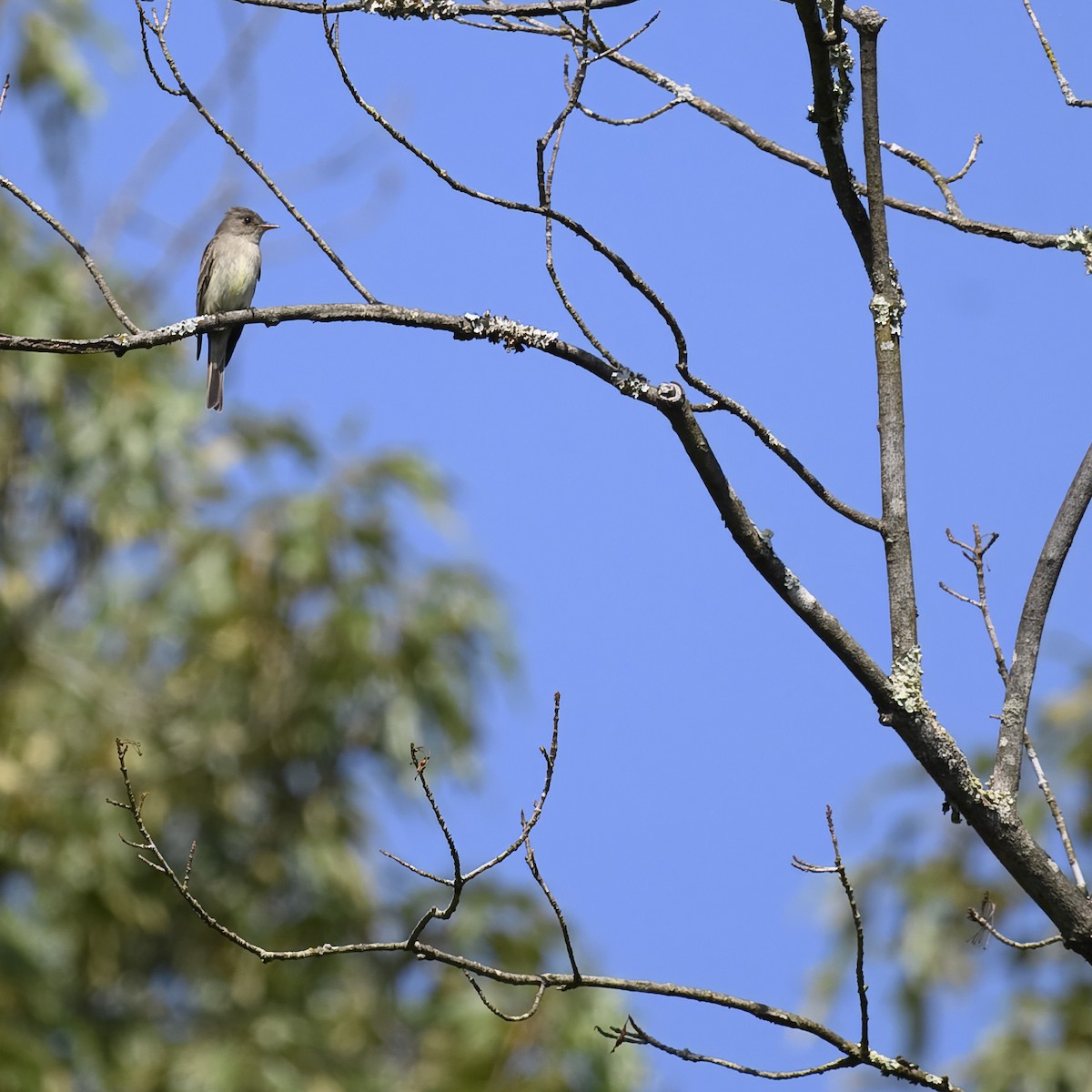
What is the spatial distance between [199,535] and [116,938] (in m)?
1.95

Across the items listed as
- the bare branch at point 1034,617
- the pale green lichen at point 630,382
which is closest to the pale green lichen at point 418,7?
the pale green lichen at point 630,382

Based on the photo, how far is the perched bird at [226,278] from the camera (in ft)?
25.0

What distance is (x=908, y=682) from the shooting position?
2576mm

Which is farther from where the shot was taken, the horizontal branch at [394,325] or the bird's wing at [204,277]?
the bird's wing at [204,277]

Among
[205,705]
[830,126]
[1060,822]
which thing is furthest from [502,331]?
[205,705]

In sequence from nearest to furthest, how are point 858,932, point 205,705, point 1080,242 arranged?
point 858,932 < point 1080,242 < point 205,705

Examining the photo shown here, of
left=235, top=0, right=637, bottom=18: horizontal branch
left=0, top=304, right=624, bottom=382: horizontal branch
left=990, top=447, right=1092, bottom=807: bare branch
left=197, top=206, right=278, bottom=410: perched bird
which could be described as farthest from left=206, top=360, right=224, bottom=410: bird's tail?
left=990, top=447, right=1092, bottom=807: bare branch

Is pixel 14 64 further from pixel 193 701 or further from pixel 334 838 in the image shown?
pixel 334 838

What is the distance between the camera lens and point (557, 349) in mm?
2715

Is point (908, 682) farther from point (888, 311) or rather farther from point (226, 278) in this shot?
point (226, 278)

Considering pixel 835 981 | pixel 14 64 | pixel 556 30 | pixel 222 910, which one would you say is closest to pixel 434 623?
pixel 222 910

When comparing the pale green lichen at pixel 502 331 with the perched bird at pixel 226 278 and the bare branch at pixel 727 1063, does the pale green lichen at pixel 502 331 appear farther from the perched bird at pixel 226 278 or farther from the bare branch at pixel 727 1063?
the perched bird at pixel 226 278

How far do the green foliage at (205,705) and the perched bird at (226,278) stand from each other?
23cm

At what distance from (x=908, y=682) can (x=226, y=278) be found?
573cm
